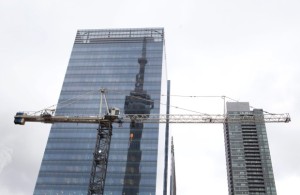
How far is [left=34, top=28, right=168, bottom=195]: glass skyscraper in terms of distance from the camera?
12219 cm

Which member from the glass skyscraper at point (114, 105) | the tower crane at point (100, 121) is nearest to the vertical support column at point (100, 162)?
the tower crane at point (100, 121)

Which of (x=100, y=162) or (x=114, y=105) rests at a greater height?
(x=114, y=105)

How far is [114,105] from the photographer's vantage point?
138 metres

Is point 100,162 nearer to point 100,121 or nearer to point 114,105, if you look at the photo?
point 100,121

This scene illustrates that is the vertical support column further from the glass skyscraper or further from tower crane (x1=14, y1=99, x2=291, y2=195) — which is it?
the glass skyscraper

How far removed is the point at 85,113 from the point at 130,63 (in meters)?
29.7

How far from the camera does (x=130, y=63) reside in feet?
496

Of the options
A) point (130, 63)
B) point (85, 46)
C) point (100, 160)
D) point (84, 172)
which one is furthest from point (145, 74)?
point (100, 160)

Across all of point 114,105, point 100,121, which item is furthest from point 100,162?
point 114,105

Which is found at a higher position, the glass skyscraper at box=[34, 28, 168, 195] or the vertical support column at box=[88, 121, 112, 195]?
the glass skyscraper at box=[34, 28, 168, 195]

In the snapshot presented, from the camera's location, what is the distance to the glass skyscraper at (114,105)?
401 feet

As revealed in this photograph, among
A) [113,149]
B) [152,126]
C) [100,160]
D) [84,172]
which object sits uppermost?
[152,126]

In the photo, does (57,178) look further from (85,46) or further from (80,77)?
(85,46)

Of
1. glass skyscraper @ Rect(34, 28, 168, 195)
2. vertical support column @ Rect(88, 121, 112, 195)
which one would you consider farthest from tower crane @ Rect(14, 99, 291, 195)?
glass skyscraper @ Rect(34, 28, 168, 195)
